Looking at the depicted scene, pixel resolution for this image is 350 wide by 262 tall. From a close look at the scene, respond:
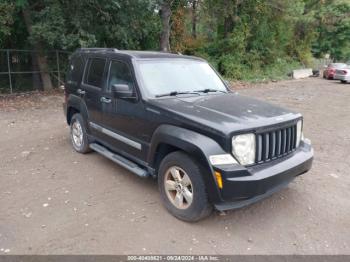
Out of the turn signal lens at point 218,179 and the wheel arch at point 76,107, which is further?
the wheel arch at point 76,107

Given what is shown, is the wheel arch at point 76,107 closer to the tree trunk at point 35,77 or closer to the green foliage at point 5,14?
the green foliage at point 5,14

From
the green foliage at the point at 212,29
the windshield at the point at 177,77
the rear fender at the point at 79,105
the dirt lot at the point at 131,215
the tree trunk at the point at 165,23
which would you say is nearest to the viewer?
the dirt lot at the point at 131,215

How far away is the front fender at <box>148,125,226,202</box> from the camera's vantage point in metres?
3.49

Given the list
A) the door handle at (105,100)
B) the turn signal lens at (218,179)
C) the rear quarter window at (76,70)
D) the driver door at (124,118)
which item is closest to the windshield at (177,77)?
the driver door at (124,118)

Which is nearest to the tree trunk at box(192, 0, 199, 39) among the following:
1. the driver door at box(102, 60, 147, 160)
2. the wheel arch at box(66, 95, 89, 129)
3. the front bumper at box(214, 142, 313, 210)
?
the wheel arch at box(66, 95, 89, 129)

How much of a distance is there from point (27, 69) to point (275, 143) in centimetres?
1300

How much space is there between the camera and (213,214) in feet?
13.5

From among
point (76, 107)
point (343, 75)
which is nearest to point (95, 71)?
point (76, 107)

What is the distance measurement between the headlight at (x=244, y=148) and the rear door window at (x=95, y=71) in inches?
108

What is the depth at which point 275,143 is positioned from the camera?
3.86 meters

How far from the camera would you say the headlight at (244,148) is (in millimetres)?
3514

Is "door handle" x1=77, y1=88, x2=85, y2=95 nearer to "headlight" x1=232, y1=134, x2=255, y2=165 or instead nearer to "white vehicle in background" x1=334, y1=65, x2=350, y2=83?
"headlight" x1=232, y1=134, x2=255, y2=165

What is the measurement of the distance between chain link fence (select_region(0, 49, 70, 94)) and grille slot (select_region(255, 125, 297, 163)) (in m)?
11.6

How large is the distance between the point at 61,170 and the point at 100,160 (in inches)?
27.1
